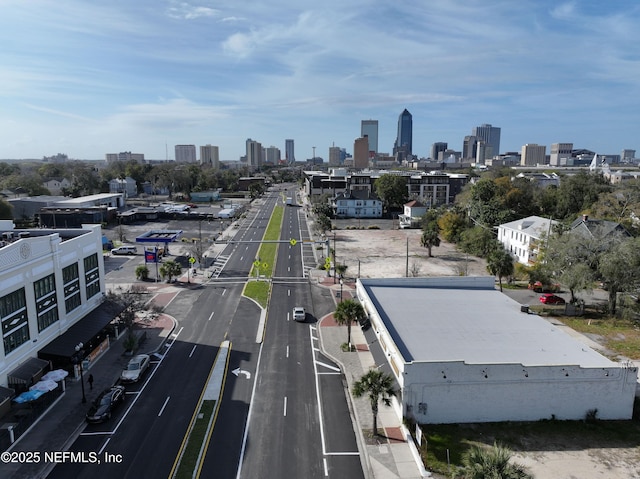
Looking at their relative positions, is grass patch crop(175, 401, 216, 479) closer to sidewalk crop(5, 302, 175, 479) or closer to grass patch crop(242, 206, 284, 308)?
sidewalk crop(5, 302, 175, 479)

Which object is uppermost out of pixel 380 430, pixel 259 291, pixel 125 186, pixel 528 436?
pixel 125 186

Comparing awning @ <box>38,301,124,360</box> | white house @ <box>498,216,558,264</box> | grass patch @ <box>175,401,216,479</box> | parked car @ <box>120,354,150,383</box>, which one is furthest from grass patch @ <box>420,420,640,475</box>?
white house @ <box>498,216,558,264</box>

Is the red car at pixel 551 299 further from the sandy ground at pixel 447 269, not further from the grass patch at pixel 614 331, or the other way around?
the sandy ground at pixel 447 269

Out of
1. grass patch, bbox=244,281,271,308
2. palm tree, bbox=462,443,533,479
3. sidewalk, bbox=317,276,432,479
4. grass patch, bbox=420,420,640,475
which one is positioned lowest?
grass patch, bbox=420,420,640,475

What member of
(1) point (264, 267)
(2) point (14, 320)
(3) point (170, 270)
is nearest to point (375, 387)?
(2) point (14, 320)

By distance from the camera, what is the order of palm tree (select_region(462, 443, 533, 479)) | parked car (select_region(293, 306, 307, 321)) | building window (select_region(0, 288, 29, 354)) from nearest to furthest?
palm tree (select_region(462, 443, 533, 479)) < building window (select_region(0, 288, 29, 354)) < parked car (select_region(293, 306, 307, 321))

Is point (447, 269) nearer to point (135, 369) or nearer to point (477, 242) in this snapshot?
point (477, 242)
